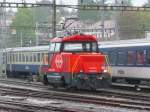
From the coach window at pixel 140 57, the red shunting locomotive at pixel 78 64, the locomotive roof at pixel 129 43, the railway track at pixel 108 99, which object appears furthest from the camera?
the locomotive roof at pixel 129 43

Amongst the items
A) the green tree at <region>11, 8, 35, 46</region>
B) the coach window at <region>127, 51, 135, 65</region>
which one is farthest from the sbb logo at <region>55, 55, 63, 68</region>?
the green tree at <region>11, 8, 35, 46</region>

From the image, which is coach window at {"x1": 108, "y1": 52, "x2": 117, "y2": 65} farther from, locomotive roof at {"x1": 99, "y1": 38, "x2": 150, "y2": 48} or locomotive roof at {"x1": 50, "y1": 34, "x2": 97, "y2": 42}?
locomotive roof at {"x1": 50, "y1": 34, "x2": 97, "y2": 42}

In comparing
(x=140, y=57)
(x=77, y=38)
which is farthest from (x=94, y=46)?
(x=140, y=57)

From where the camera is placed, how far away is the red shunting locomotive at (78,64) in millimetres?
26375

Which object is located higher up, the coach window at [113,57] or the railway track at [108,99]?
the coach window at [113,57]

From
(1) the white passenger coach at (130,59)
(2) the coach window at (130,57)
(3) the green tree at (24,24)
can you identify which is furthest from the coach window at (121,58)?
(3) the green tree at (24,24)

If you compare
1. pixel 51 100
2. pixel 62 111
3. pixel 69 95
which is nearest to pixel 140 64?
pixel 69 95

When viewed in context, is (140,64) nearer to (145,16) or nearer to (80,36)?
(80,36)

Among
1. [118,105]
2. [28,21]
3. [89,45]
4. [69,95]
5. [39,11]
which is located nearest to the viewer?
[118,105]

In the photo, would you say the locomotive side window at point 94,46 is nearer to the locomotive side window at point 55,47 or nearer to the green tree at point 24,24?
the locomotive side window at point 55,47

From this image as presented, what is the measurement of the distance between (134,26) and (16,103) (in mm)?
65874

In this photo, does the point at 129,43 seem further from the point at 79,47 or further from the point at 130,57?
the point at 79,47

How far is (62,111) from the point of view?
18.1 m

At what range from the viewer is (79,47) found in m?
27.4
